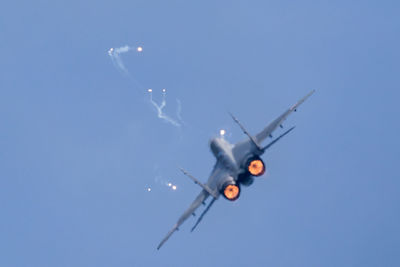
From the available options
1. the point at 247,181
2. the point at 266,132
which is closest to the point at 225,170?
the point at 247,181

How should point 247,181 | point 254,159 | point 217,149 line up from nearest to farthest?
1. point 254,159
2. point 247,181
3. point 217,149

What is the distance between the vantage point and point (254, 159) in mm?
57156

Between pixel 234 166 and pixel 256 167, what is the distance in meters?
5.47

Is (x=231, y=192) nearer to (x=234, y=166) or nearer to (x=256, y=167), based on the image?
(x=256, y=167)

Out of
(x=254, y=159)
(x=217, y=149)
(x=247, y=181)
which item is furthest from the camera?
(x=217, y=149)

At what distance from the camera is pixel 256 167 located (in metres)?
57.5

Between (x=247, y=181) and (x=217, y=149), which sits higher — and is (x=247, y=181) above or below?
below

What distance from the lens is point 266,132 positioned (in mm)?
63906

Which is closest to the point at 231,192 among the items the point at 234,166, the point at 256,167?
the point at 256,167

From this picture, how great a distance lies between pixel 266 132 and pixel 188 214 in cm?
1600

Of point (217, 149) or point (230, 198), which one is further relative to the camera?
point (217, 149)

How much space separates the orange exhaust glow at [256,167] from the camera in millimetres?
57312

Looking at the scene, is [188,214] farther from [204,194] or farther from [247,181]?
[247,181]

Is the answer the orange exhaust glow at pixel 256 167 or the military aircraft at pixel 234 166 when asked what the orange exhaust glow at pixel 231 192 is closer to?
the military aircraft at pixel 234 166
